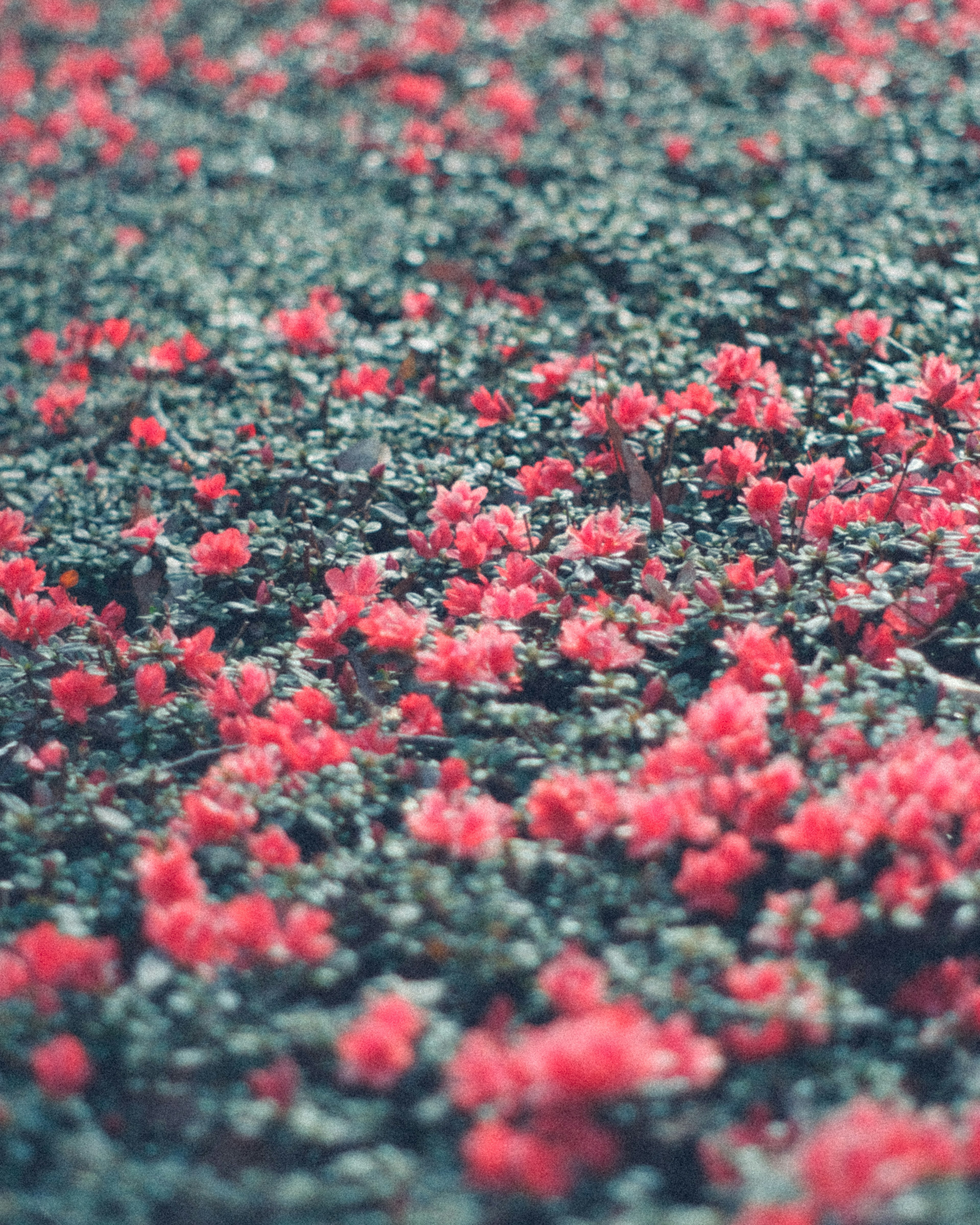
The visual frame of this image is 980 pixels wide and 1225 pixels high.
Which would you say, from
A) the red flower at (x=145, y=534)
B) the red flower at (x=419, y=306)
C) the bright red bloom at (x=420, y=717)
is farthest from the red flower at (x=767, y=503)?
the red flower at (x=419, y=306)

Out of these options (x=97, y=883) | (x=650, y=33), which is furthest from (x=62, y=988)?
(x=650, y=33)

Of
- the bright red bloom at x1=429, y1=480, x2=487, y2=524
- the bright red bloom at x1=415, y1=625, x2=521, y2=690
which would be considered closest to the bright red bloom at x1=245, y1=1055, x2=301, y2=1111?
the bright red bloom at x1=415, y1=625, x2=521, y2=690

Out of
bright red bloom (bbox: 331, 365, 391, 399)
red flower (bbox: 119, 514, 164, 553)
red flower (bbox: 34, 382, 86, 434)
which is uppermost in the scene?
red flower (bbox: 34, 382, 86, 434)

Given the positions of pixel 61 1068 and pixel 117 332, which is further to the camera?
pixel 117 332

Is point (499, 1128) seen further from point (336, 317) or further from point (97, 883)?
point (336, 317)

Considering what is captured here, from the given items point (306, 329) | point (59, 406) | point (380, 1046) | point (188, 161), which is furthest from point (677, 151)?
point (380, 1046)

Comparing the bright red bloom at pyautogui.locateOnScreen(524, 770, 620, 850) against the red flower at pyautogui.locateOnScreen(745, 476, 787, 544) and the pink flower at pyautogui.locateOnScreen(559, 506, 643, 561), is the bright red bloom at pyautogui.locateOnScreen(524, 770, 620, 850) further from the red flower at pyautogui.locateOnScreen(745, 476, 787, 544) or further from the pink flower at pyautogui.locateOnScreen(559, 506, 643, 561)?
the red flower at pyautogui.locateOnScreen(745, 476, 787, 544)

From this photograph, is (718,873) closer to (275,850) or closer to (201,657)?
(275,850)
